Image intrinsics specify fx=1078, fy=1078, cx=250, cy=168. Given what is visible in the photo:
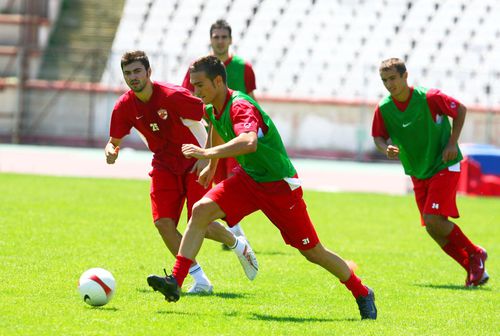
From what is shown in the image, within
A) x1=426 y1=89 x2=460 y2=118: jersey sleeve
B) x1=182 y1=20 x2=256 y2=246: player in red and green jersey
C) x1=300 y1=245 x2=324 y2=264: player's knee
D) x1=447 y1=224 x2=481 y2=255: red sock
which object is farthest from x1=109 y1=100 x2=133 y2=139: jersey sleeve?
x1=447 y1=224 x2=481 y2=255: red sock

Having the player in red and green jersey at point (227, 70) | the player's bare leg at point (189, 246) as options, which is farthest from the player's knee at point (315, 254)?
the player in red and green jersey at point (227, 70)

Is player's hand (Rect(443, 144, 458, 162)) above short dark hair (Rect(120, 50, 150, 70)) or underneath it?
underneath

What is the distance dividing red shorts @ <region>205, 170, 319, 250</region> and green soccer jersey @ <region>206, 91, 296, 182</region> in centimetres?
6

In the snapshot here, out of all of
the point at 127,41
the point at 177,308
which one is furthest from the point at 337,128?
the point at 177,308

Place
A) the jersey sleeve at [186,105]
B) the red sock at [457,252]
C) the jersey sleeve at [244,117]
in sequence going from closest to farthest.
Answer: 1. the jersey sleeve at [244,117]
2. the jersey sleeve at [186,105]
3. the red sock at [457,252]

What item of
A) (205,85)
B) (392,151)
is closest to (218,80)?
(205,85)

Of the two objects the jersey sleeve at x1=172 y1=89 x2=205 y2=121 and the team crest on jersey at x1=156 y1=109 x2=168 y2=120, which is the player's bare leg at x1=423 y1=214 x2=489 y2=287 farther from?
the team crest on jersey at x1=156 y1=109 x2=168 y2=120

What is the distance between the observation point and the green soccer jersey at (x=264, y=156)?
24.8 feet

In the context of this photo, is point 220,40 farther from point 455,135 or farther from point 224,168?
point 455,135

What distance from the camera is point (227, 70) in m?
11.8

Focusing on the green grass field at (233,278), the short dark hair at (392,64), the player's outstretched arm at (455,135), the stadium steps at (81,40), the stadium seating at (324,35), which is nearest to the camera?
the green grass field at (233,278)

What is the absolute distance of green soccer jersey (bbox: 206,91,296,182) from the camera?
24.8 ft

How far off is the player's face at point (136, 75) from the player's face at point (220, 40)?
3252 mm

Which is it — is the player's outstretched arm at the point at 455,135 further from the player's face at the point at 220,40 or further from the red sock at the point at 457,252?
the player's face at the point at 220,40
